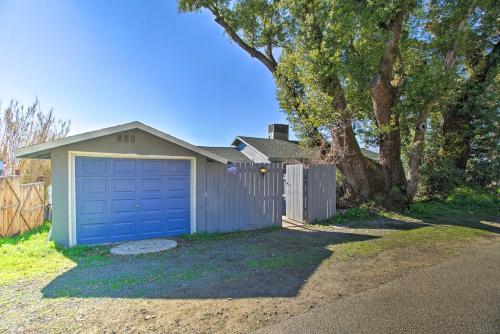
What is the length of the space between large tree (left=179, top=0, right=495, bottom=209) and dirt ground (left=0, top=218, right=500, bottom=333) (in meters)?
5.39

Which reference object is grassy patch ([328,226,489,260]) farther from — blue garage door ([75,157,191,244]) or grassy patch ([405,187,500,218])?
blue garage door ([75,157,191,244])

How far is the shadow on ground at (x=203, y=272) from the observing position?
4.21 meters

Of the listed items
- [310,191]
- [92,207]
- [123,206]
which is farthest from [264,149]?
[92,207]

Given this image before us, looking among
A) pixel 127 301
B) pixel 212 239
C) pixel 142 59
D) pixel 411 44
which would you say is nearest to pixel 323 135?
pixel 411 44

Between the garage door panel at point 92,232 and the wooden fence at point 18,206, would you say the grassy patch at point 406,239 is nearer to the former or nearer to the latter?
the garage door panel at point 92,232

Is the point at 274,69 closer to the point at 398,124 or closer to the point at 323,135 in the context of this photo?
the point at 323,135

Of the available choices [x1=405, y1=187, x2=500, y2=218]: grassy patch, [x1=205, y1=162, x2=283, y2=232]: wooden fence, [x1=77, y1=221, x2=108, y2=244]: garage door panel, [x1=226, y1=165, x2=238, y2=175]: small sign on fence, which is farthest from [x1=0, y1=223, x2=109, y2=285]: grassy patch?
[x1=405, y1=187, x2=500, y2=218]: grassy patch

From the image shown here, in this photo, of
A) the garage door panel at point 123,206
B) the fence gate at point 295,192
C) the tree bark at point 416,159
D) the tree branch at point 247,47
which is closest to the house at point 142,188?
the garage door panel at point 123,206

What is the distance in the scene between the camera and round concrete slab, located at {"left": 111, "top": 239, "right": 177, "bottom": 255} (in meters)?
6.33

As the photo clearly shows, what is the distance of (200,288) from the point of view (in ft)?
14.3

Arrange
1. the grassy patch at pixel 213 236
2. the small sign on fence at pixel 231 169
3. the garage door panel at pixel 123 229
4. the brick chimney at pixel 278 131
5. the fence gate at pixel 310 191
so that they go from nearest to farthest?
the garage door panel at pixel 123 229 < the grassy patch at pixel 213 236 < the small sign on fence at pixel 231 169 < the fence gate at pixel 310 191 < the brick chimney at pixel 278 131

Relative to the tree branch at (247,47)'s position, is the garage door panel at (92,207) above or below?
below

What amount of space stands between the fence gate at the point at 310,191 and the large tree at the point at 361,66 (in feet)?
5.79

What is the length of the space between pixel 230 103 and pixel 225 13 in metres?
6.58
